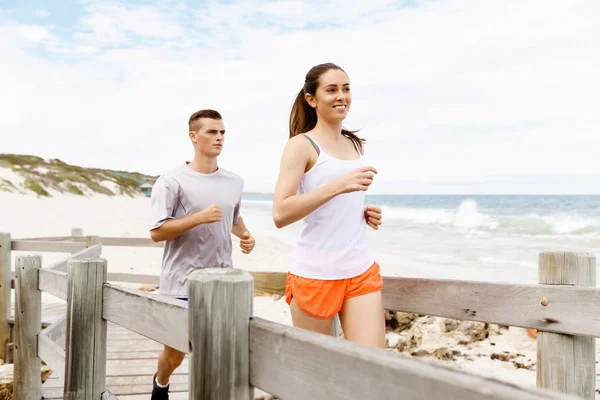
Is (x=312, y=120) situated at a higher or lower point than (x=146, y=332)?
higher

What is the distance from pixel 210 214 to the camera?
3080mm

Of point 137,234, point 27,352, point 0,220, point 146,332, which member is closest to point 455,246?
point 137,234

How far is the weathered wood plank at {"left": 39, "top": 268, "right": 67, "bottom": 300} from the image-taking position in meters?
3.49

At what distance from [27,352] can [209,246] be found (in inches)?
77.4

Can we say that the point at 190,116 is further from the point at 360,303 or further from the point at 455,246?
the point at 455,246

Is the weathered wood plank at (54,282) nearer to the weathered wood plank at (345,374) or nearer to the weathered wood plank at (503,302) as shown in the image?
the weathered wood plank at (503,302)

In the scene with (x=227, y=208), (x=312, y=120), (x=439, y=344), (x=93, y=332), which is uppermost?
(x=312, y=120)

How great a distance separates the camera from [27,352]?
170 inches

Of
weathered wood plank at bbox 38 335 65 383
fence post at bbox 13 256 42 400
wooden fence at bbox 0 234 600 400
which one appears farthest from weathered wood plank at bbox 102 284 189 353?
fence post at bbox 13 256 42 400

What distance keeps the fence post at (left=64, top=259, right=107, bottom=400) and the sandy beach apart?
166cm

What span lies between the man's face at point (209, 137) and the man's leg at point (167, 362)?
1152mm

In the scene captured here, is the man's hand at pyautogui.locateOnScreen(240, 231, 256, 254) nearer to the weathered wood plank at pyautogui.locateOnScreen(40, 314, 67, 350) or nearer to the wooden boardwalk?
the wooden boardwalk

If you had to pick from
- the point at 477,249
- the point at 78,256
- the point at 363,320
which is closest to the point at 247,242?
the point at 363,320

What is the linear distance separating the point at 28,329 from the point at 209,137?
7.15 feet
